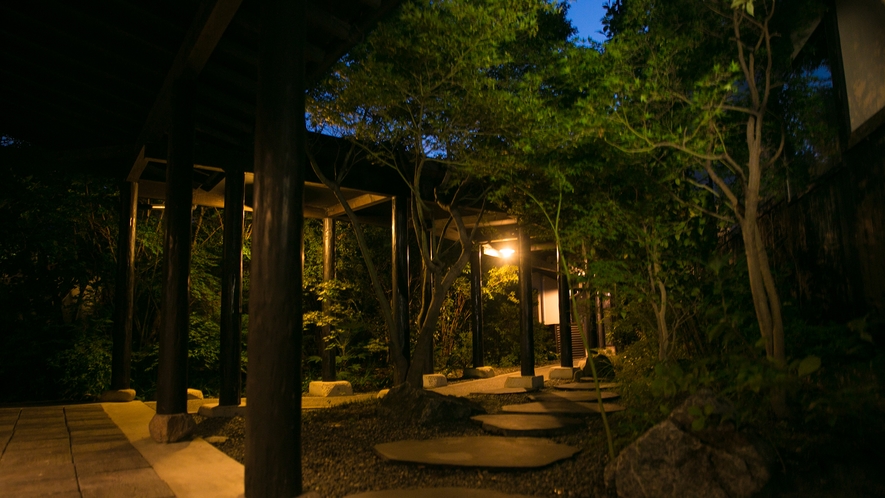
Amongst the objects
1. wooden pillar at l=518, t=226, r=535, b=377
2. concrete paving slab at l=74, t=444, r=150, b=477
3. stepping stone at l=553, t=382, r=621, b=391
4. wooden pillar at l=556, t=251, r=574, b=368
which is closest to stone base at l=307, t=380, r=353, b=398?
wooden pillar at l=518, t=226, r=535, b=377

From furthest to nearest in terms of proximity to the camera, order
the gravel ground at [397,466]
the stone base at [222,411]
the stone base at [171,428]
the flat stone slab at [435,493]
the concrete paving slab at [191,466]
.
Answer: the stone base at [222,411] < the stone base at [171,428] < the gravel ground at [397,466] < the concrete paving slab at [191,466] < the flat stone slab at [435,493]

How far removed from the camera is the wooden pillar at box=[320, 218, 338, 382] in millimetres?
10477

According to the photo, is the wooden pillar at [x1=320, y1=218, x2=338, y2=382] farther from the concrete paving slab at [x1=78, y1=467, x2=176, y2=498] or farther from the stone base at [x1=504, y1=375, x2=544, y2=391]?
the concrete paving slab at [x1=78, y1=467, x2=176, y2=498]

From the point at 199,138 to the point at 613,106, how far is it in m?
5.42

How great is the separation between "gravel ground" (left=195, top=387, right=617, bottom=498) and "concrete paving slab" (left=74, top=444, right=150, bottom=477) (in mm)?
751

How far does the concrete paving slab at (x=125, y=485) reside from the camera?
3584 mm

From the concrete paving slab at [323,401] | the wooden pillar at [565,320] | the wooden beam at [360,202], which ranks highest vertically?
the wooden beam at [360,202]

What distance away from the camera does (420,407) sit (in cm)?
630

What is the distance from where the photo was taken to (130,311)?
28.6ft

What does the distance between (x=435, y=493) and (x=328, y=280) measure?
24.7 ft

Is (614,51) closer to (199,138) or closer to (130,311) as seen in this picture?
(199,138)

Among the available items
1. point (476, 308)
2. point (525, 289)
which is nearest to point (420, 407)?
point (525, 289)

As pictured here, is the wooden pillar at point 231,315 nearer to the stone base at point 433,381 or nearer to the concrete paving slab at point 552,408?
the concrete paving slab at point 552,408

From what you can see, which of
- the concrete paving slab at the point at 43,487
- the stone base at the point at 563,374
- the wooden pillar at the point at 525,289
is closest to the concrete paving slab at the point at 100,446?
the concrete paving slab at the point at 43,487
